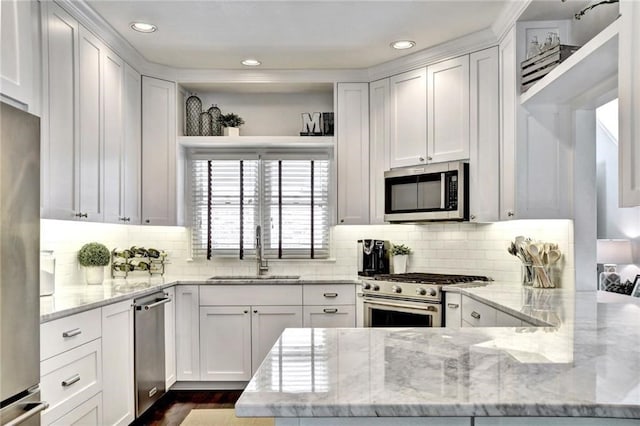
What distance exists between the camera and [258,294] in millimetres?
4059

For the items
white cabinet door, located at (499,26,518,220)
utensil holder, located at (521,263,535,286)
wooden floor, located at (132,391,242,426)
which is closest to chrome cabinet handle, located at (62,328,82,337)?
wooden floor, located at (132,391,242,426)

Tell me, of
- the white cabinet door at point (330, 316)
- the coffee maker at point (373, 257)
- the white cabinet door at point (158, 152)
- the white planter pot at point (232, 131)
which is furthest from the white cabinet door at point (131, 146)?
the coffee maker at point (373, 257)

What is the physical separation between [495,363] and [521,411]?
11.3 inches

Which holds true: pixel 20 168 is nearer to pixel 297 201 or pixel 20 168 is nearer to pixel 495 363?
pixel 495 363

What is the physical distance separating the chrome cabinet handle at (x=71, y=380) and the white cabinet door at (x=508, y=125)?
260cm

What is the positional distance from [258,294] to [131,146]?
1.50m

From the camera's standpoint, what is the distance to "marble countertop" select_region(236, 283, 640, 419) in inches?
42.4

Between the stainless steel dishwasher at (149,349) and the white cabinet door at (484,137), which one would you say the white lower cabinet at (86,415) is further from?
the white cabinet door at (484,137)

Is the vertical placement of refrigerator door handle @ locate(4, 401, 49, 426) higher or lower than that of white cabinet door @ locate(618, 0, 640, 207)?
lower

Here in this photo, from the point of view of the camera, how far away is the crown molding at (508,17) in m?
2.97

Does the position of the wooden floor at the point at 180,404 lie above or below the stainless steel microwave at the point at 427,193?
below

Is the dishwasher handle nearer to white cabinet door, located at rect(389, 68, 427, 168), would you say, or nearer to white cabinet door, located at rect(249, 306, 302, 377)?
white cabinet door, located at rect(249, 306, 302, 377)

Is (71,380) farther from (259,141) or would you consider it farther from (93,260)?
(259,141)

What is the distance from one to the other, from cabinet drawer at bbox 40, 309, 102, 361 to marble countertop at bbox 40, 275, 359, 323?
3cm
